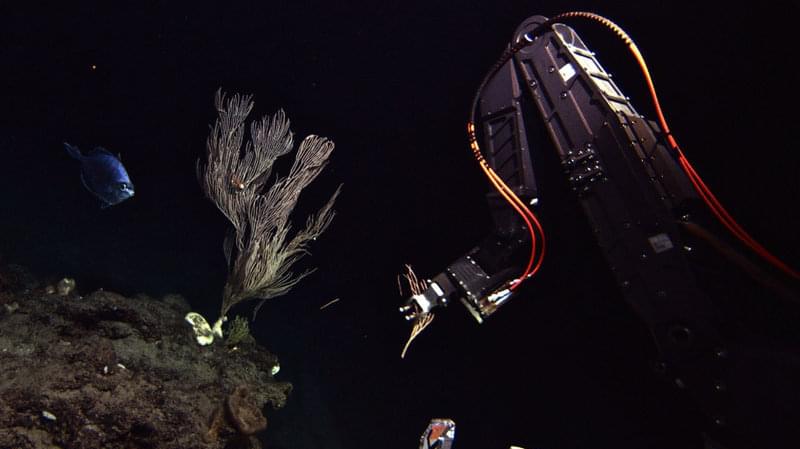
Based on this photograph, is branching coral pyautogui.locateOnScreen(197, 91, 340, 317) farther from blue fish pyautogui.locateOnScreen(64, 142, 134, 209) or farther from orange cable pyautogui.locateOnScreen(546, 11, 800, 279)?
orange cable pyautogui.locateOnScreen(546, 11, 800, 279)

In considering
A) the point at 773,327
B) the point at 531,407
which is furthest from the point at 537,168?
the point at 531,407

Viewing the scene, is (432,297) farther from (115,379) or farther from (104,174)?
(104,174)

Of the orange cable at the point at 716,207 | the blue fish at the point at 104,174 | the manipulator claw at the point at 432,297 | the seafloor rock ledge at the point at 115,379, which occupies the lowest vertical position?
the seafloor rock ledge at the point at 115,379

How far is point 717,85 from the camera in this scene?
10.3 feet

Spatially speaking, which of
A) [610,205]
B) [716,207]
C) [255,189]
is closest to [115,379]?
[255,189]

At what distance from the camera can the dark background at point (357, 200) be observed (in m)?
3.82

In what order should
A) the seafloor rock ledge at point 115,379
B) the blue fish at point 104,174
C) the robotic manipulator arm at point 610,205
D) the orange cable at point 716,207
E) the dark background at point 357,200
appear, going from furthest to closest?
1. the dark background at point 357,200
2. the blue fish at point 104,174
3. the seafloor rock ledge at point 115,379
4. the robotic manipulator arm at point 610,205
5. the orange cable at point 716,207

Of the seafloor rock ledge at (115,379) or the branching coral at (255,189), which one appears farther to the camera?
the branching coral at (255,189)

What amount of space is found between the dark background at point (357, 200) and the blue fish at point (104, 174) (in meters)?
1.92

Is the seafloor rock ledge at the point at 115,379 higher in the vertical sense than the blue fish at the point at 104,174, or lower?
lower

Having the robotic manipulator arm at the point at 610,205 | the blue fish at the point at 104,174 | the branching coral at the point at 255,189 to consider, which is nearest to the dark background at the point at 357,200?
the branching coral at the point at 255,189

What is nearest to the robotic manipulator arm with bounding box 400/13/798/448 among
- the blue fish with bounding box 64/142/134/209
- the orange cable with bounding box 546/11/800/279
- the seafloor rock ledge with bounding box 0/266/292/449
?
the orange cable with bounding box 546/11/800/279

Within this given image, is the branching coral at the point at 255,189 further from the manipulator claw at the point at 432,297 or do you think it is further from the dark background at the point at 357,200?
the manipulator claw at the point at 432,297

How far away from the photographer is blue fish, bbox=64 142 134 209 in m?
3.49
